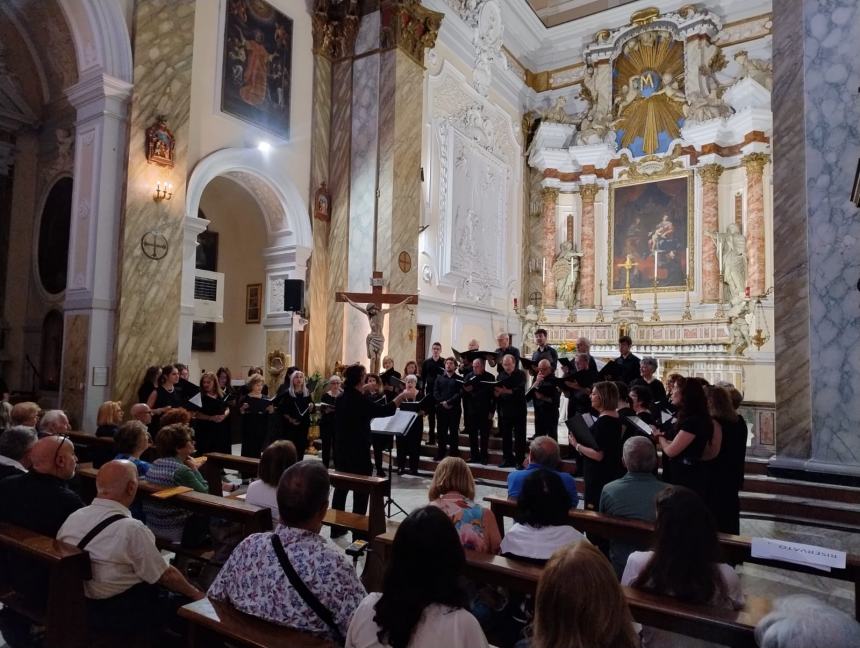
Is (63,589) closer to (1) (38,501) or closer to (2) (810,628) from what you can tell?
(1) (38,501)

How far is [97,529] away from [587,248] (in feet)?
53.8

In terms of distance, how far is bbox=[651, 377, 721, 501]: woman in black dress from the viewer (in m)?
4.09

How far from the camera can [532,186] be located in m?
18.6

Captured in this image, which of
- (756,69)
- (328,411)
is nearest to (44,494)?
(328,411)

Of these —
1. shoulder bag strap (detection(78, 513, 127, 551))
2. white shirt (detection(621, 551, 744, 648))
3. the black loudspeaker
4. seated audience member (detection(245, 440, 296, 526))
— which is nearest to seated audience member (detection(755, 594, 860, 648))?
white shirt (detection(621, 551, 744, 648))

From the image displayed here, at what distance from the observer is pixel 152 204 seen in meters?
8.89

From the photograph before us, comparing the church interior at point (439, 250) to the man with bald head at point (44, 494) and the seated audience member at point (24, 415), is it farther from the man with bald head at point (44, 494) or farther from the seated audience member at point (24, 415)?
the seated audience member at point (24, 415)

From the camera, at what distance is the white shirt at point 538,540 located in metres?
2.76

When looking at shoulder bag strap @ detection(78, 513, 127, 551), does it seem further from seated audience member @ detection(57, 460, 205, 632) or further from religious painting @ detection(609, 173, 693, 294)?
religious painting @ detection(609, 173, 693, 294)

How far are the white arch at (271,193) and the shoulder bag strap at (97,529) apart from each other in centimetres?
818

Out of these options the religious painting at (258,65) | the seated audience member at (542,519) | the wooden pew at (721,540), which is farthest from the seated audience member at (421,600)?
the religious painting at (258,65)

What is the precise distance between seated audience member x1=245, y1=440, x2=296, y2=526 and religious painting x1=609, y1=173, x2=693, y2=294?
14.7m

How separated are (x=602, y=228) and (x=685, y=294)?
2941 mm

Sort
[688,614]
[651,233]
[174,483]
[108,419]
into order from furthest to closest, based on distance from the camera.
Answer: [651,233] → [108,419] → [174,483] → [688,614]
